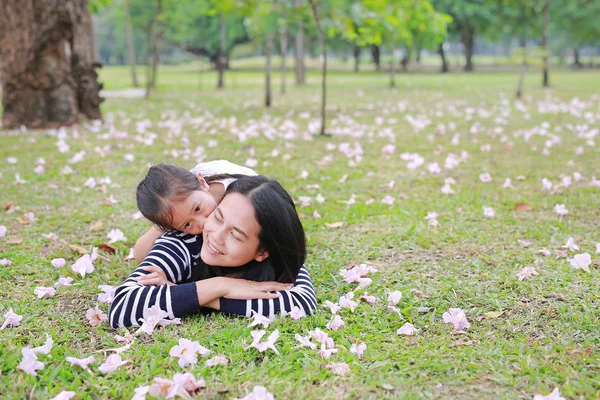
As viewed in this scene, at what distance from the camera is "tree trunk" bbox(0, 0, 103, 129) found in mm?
7629

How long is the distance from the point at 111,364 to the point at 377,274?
1503 millimetres

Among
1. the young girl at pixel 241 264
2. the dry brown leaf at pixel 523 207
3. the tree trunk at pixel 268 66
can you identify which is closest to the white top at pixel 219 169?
the young girl at pixel 241 264

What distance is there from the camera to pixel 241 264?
2.55 m

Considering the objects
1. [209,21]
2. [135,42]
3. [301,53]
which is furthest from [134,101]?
[135,42]

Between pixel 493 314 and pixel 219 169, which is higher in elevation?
pixel 219 169

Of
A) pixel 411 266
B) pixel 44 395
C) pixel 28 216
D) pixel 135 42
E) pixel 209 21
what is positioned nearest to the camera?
pixel 44 395

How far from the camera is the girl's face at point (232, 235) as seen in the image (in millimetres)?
2428

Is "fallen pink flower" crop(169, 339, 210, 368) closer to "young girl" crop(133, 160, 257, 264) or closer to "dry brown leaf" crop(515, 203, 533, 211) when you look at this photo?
"young girl" crop(133, 160, 257, 264)

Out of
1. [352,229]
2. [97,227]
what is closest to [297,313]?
[352,229]

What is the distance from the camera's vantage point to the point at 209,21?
35.8 metres

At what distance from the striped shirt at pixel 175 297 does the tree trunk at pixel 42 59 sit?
6.22 m

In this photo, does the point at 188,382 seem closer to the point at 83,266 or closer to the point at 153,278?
the point at 153,278

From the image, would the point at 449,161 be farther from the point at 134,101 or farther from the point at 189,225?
the point at 134,101

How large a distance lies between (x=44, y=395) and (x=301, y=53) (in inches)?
838
